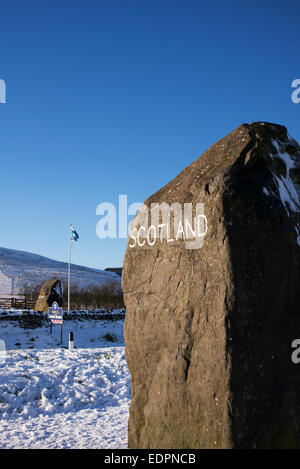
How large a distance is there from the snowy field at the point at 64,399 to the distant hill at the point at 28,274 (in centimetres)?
3347

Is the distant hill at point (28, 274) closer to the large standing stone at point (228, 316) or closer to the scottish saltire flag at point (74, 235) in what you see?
the scottish saltire flag at point (74, 235)

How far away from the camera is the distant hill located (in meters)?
48.4

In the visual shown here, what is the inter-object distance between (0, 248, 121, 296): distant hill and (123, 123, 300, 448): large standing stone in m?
39.4

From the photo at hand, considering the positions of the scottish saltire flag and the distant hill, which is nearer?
the scottish saltire flag

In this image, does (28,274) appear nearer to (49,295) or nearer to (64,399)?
(49,295)

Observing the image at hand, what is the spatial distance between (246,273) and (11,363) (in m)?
7.25

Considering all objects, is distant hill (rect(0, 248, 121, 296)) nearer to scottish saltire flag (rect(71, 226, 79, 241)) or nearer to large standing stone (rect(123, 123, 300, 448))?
scottish saltire flag (rect(71, 226, 79, 241))

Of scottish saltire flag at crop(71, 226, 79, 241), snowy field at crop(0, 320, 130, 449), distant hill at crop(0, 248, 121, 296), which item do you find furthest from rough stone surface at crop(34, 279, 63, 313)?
distant hill at crop(0, 248, 121, 296)

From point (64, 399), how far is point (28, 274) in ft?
154

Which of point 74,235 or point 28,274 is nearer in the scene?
point 74,235

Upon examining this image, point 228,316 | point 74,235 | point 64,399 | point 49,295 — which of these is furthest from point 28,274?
point 228,316

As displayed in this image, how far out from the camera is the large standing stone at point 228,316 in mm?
3725

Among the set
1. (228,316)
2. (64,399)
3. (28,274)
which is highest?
(28,274)

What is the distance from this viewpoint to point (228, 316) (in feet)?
12.2
